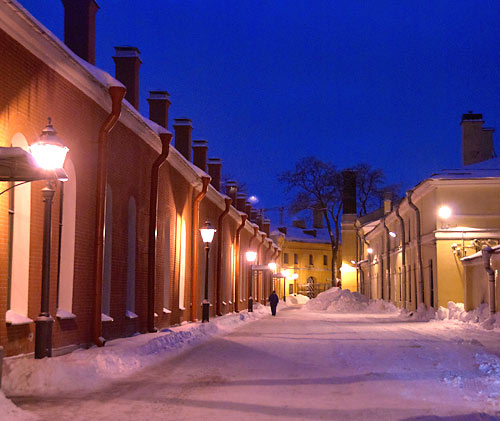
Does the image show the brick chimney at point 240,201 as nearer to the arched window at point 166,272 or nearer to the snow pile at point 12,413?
the arched window at point 166,272

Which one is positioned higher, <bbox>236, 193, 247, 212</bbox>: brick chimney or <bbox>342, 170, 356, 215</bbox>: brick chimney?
<bbox>342, 170, 356, 215</bbox>: brick chimney

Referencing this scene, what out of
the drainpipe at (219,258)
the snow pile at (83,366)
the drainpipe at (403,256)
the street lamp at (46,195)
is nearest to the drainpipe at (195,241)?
the drainpipe at (219,258)

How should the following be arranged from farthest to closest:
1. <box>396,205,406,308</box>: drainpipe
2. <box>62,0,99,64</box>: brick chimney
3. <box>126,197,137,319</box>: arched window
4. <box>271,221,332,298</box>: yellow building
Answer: <box>271,221,332,298</box>: yellow building
<box>396,205,406,308</box>: drainpipe
<box>126,197,137,319</box>: arched window
<box>62,0,99,64</box>: brick chimney

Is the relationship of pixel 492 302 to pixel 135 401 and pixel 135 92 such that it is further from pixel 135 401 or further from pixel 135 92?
pixel 135 401

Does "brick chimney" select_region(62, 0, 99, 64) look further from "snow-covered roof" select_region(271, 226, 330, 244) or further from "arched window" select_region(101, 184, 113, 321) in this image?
"snow-covered roof" select_region(271, 226, 330, 244)

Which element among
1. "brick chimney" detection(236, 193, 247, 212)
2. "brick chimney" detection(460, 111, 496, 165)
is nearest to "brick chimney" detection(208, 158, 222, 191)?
"brick chimney" detection(236, 193, 247, 212)

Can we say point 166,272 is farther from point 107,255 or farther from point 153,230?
point 107,255

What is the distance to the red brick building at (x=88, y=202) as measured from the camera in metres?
11.4

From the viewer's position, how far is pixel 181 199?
24.7 m

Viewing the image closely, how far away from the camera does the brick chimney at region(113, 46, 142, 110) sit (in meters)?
20.2

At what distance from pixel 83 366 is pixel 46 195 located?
2490mm

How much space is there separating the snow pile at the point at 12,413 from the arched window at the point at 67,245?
20.4 ft

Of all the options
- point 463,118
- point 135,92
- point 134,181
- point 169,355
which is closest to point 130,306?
point 134,181

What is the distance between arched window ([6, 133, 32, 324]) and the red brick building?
0.05ft
